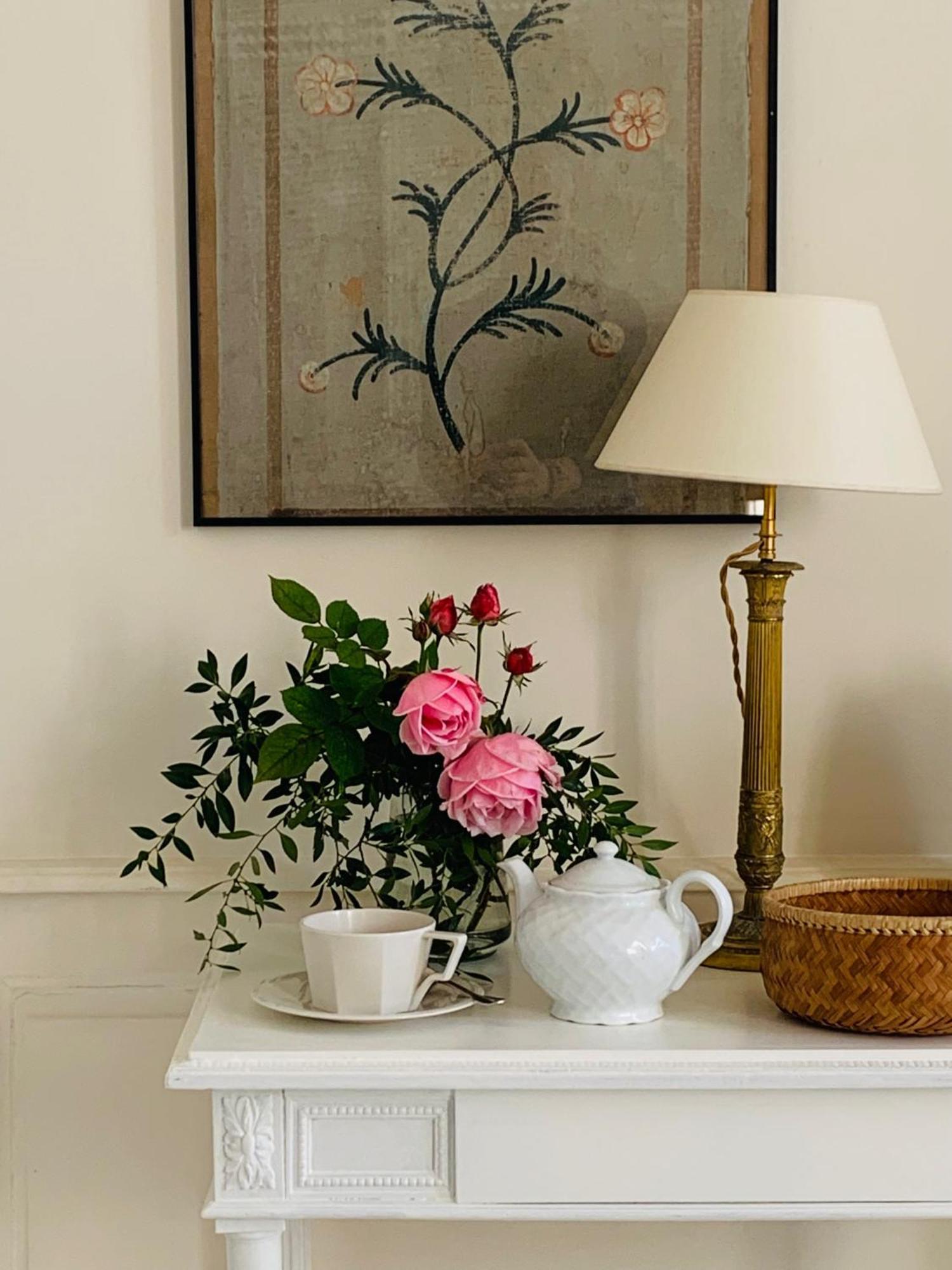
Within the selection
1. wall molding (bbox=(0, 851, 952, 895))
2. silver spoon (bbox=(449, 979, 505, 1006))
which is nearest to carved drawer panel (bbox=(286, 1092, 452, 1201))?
silver spoon (bbox=(449, 979, 505, 1006))

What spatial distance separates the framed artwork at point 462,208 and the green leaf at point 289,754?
1.10 feet

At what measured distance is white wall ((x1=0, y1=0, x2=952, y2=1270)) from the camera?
1523 millimetres

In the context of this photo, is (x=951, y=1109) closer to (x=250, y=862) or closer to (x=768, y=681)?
(x=768, y=681)

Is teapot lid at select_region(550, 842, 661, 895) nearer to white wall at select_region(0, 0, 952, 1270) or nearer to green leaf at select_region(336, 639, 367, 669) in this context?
green leaf at select_region(336, 639, 367, 669)

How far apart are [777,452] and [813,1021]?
457mm

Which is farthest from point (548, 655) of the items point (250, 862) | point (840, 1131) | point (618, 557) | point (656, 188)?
point (840, 1131)

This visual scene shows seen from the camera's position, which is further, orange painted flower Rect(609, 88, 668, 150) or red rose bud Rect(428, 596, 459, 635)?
orange painted flower Rect(609, 88, 668, 150)

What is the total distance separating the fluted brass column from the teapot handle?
0.61ft

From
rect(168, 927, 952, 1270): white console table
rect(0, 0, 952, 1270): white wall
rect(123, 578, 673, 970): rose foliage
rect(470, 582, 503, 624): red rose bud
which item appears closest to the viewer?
rect(168, 927, 952, 1270): white console table

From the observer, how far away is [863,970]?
44.1 inches

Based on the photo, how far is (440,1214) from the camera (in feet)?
3.68

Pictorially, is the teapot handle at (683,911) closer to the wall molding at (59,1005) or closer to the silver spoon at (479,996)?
the silver spoon at (479,996)

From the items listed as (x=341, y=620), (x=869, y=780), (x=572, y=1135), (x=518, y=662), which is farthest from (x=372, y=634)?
(x=869, y=780)

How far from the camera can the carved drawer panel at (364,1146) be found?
112cm
